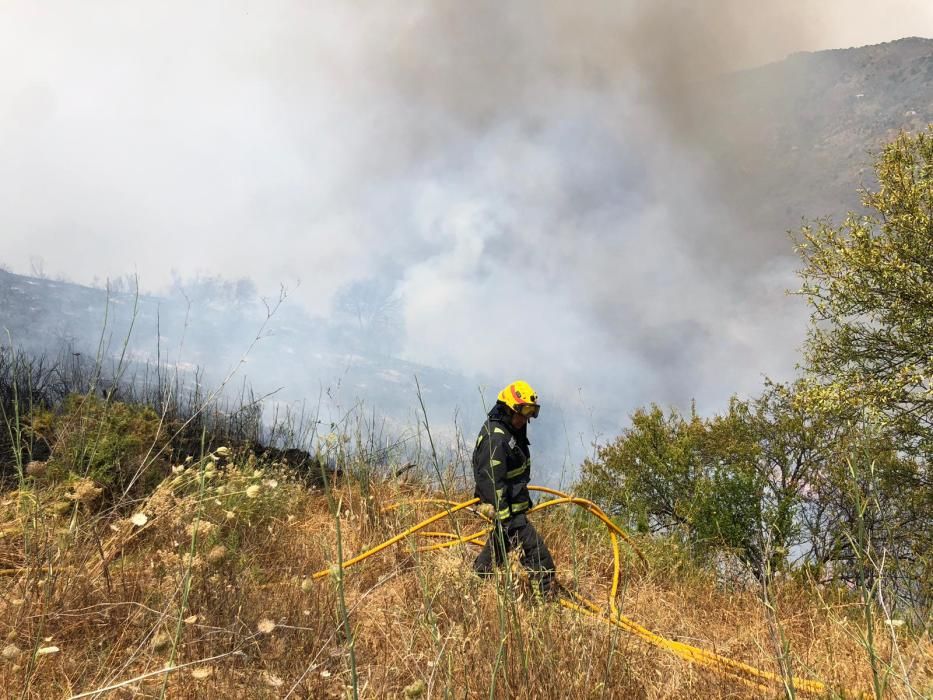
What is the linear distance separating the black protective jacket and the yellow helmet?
8 centimetres

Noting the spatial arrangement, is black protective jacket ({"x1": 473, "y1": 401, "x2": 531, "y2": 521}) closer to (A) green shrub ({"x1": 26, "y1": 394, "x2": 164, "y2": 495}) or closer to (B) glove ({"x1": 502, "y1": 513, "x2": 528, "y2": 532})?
(B) glove ({"x1": 502, "y1": 513, "x2": 528, "y2": 532})

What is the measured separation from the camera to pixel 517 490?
530 cm

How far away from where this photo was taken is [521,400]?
5445 mm

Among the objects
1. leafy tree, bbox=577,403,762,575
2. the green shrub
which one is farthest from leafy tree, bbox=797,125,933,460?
the green shrub

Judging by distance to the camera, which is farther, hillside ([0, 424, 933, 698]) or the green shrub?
the green shrub

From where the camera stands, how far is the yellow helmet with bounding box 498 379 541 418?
544 cm

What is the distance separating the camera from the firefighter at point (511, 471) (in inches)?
196

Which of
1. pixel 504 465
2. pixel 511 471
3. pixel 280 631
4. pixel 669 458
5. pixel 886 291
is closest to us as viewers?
pixel 280 631

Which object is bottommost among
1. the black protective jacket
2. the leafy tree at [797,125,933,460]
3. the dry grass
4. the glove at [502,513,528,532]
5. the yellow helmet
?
the dry grass

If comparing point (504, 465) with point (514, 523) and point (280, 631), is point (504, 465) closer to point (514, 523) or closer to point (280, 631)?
point (514, 523)

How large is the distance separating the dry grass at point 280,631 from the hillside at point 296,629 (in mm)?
11

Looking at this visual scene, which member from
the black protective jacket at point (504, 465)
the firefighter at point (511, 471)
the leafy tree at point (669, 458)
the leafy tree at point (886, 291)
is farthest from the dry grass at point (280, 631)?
the leafy tree at point (669, 458)

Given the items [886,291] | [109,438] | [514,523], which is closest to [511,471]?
[514,523]

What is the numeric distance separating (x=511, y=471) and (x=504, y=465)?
0.14 m
